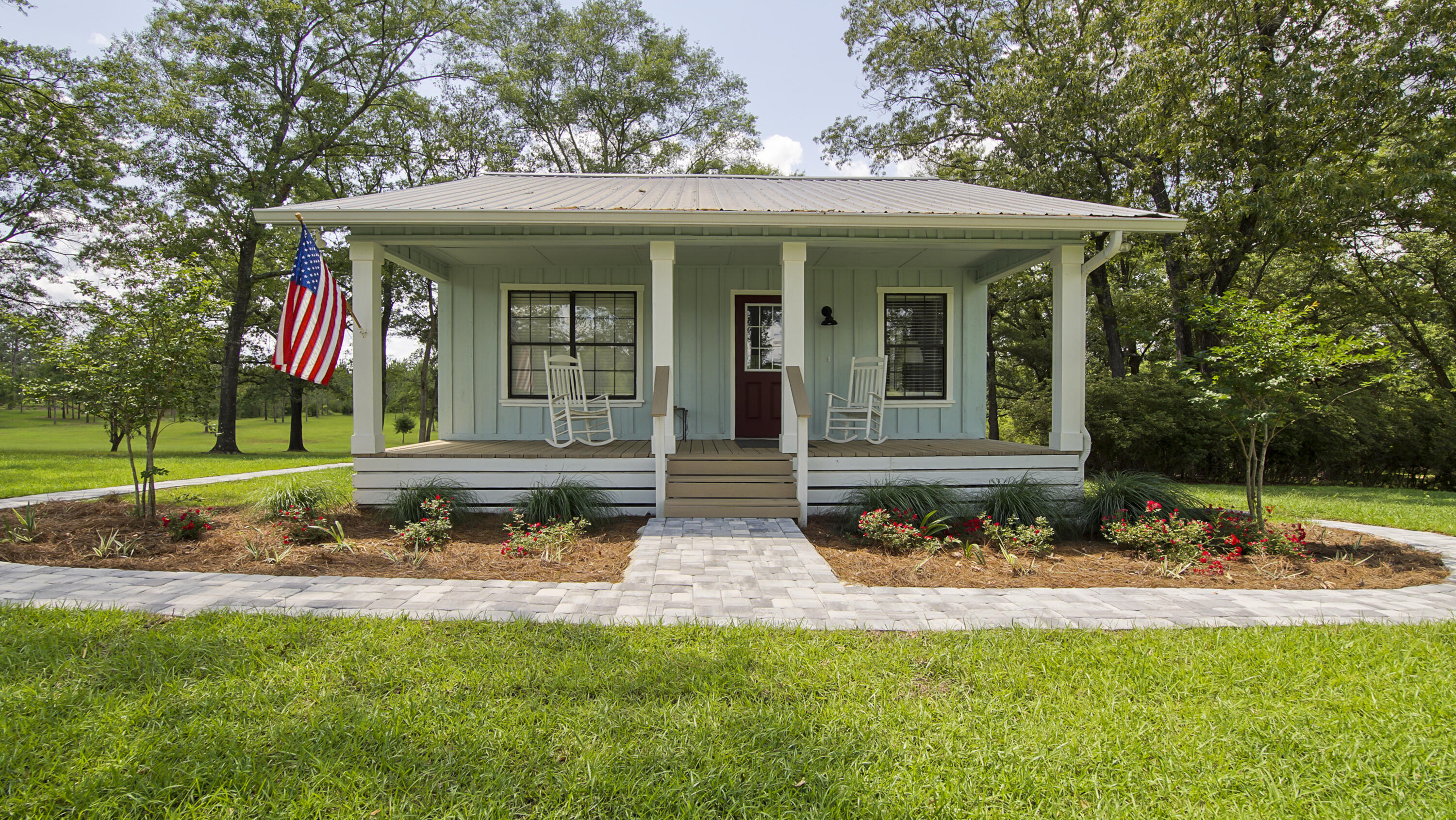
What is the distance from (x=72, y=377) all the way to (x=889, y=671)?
6.15 meters

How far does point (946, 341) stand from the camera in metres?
7.53

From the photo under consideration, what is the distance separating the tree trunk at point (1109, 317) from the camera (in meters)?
12.9

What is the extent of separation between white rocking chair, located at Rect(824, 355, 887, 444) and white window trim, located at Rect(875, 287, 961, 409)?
328 millimetres

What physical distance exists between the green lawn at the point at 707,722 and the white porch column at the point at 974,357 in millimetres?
4878

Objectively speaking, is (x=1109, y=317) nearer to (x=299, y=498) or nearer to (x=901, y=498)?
(x=901, y=498)

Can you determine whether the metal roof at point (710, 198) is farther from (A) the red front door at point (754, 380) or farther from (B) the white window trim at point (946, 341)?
(A) the red front door at point (754, 380)

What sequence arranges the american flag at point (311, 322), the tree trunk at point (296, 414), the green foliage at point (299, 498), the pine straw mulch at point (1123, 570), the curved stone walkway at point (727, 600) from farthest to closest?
the tree trunk at point (296, 414)
the green foliage at point (299, 498)
the american flag at point (311, 322)
the pine straw mulch at point (1123, 570)
the curved stone walkway at point (727, 600)

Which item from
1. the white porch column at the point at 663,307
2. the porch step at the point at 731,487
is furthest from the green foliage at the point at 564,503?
the white porch column at the point at 663,307

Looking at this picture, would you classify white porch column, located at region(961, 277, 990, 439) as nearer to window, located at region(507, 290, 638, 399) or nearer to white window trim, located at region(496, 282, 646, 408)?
white window trim, located at region(496, 282, 646, 408)

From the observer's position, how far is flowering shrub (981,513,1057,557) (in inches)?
173

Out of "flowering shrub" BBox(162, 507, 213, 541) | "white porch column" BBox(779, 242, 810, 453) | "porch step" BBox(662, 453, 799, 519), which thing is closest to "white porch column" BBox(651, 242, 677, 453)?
"porch step" BBox(662, 453, 799, 519)

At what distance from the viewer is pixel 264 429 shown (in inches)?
1193

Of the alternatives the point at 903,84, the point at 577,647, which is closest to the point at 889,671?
the point at 577,647

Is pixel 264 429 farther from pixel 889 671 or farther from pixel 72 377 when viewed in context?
pixel 889 671
